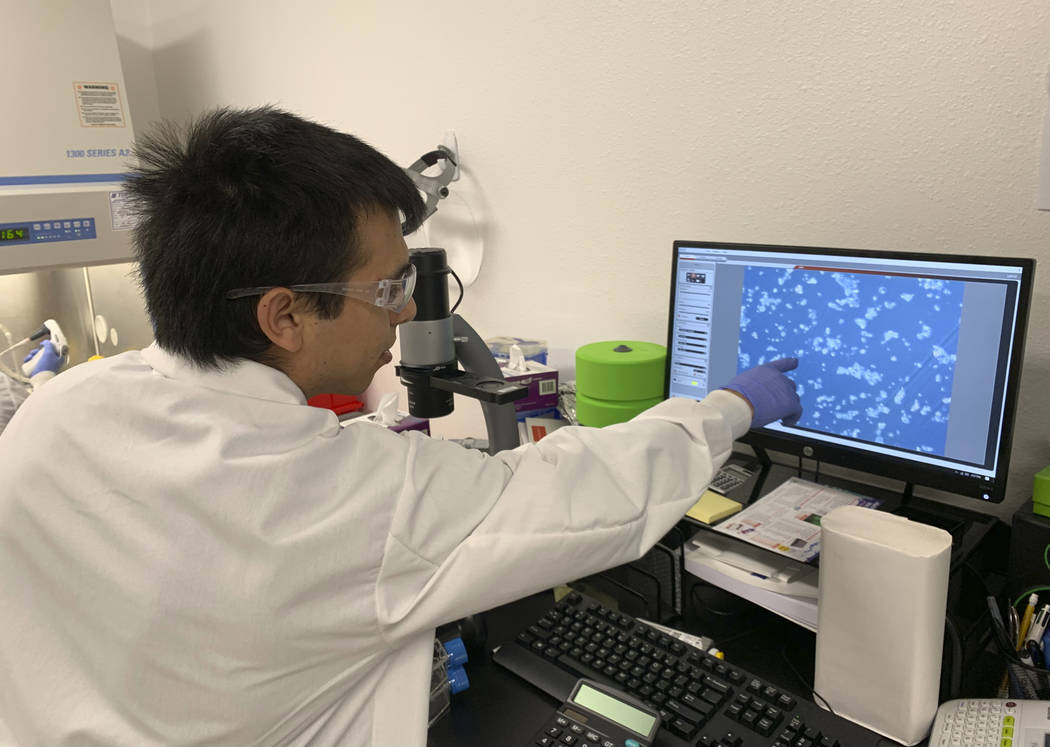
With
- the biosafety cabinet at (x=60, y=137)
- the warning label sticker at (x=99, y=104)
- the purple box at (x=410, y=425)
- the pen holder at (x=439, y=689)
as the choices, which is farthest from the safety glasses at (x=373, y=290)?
the warning label sticker at (x=99, y=104)

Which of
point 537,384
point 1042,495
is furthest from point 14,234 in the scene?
point 1042,495

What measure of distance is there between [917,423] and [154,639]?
91cm

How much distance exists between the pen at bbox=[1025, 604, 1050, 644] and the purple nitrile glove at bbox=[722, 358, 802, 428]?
366 millimetres

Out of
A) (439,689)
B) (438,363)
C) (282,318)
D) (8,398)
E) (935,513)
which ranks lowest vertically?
(439,689)

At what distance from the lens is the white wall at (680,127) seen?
1003mm

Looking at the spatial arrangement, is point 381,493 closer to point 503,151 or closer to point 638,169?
point 638,169

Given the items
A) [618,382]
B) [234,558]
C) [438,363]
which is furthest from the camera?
[618,382]

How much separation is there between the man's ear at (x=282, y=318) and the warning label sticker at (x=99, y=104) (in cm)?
172

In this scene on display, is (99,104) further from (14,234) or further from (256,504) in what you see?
(256,504)

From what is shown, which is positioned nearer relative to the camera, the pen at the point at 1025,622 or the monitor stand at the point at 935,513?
the pen at the point at 1025,622

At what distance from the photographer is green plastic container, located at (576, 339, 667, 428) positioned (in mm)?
1252

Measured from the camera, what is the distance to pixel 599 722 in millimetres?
790

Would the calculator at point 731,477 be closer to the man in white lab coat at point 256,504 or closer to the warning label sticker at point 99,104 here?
the man in white lab coat at point 256,504

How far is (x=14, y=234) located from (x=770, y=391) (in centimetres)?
→ 190
